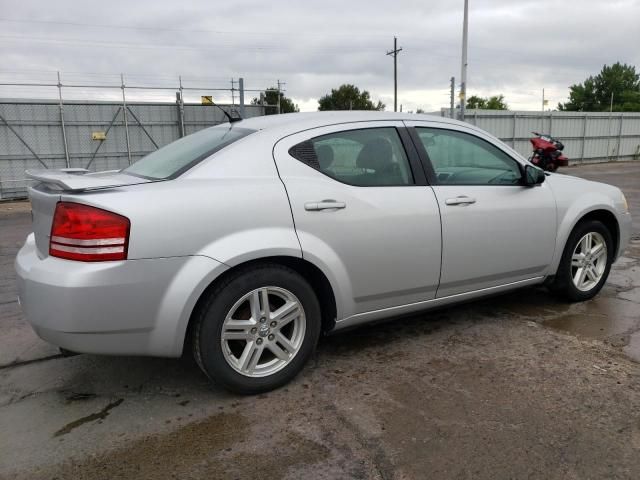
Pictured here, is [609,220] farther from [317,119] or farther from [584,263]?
[317,119]

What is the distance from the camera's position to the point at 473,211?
3.47 meters

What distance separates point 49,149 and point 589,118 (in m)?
21.3

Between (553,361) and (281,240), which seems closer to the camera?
(281,240)

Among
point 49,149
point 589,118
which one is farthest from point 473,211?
point 589,118

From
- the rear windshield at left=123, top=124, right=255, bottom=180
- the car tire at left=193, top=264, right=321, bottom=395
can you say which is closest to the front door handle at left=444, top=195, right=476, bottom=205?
the car tire at left=193, top=264, right=321, bottom=395

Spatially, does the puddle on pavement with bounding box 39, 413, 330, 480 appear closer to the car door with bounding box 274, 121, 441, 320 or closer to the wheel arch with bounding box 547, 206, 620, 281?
the car door with bounding box 274, 121, 441, 320

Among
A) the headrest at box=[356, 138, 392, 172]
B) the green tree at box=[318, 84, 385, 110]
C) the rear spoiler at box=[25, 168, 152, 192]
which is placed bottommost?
the rear spoiler at box=[25, 168, 152, 192]

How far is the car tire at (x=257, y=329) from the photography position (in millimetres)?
2658

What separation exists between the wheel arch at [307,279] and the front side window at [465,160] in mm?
1067

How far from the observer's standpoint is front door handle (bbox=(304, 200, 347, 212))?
9.45 feet

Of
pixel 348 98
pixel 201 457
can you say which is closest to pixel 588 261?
pixel 201 457

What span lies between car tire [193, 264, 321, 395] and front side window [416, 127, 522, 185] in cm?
129

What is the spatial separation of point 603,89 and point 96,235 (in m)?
79.0

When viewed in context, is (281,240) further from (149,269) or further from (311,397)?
(311,397)
